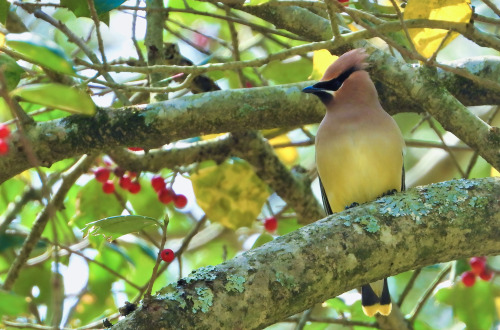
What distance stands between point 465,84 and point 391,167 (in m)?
0.59

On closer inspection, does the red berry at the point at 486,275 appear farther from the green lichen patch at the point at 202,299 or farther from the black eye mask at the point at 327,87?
the green lichen patch at the point at 202,299

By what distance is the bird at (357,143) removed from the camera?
11.4 ft

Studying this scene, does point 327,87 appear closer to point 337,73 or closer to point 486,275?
point 337,73

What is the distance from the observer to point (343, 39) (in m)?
2.73

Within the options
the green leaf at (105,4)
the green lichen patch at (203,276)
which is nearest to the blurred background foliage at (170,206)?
the green leaf at (105,4)

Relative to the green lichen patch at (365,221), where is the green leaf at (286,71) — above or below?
above

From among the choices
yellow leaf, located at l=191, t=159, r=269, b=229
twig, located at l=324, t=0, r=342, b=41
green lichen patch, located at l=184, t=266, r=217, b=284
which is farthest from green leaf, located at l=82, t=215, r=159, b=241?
yellow leaf, located at l=191, t=159, r=269, b=229

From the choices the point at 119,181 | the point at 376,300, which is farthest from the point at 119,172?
the point at 376,300

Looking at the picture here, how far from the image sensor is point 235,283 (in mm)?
2066

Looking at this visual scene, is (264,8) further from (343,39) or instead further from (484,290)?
(484,290)

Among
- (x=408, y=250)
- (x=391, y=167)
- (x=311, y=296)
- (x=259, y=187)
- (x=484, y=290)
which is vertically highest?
(x=259, y=187)

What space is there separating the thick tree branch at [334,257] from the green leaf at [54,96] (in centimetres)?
59

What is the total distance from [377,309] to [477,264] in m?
0.63

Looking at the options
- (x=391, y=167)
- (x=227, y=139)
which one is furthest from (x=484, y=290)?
(x=227, y=139)
